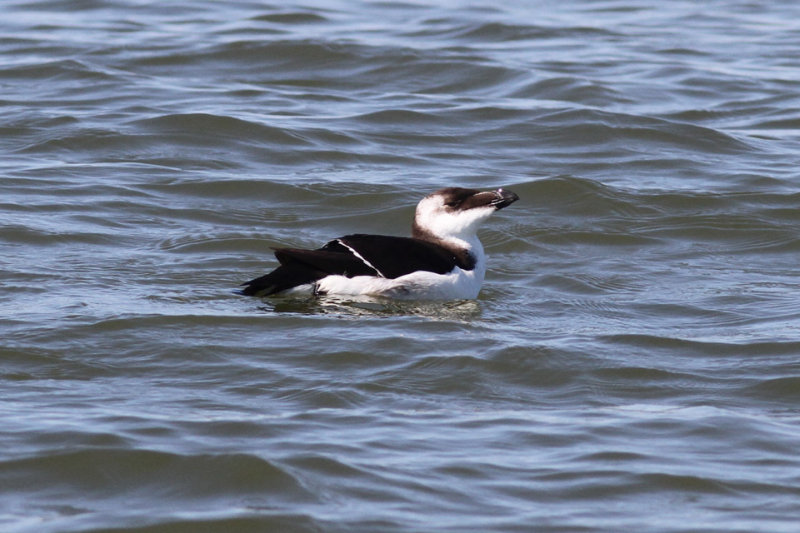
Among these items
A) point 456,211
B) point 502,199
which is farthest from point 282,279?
point 502,199

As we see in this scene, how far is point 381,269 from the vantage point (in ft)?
28.9

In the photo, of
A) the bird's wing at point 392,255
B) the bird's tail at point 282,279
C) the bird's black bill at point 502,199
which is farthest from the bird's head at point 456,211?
the bird's tail at point 282,279

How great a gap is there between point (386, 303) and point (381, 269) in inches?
9.2

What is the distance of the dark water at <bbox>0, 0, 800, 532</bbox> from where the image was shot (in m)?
5.84

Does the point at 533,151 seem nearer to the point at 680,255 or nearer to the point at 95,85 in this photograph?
the point at 680,255

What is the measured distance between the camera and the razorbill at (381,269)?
28.5ft

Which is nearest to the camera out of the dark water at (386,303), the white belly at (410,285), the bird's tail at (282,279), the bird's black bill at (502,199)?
the dark water at (386,303)

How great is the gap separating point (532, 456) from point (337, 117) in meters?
8.66

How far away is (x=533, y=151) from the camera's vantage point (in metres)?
13.4

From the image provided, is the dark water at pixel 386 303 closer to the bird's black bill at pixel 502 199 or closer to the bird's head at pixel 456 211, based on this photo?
the bird's head at pixel 456 211

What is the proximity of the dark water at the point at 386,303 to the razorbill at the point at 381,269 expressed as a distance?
15 centimetres

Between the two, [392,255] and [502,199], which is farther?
[502,199]

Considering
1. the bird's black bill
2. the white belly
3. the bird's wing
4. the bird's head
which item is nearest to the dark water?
the white belly

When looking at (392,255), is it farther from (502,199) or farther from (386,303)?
(502,199)
